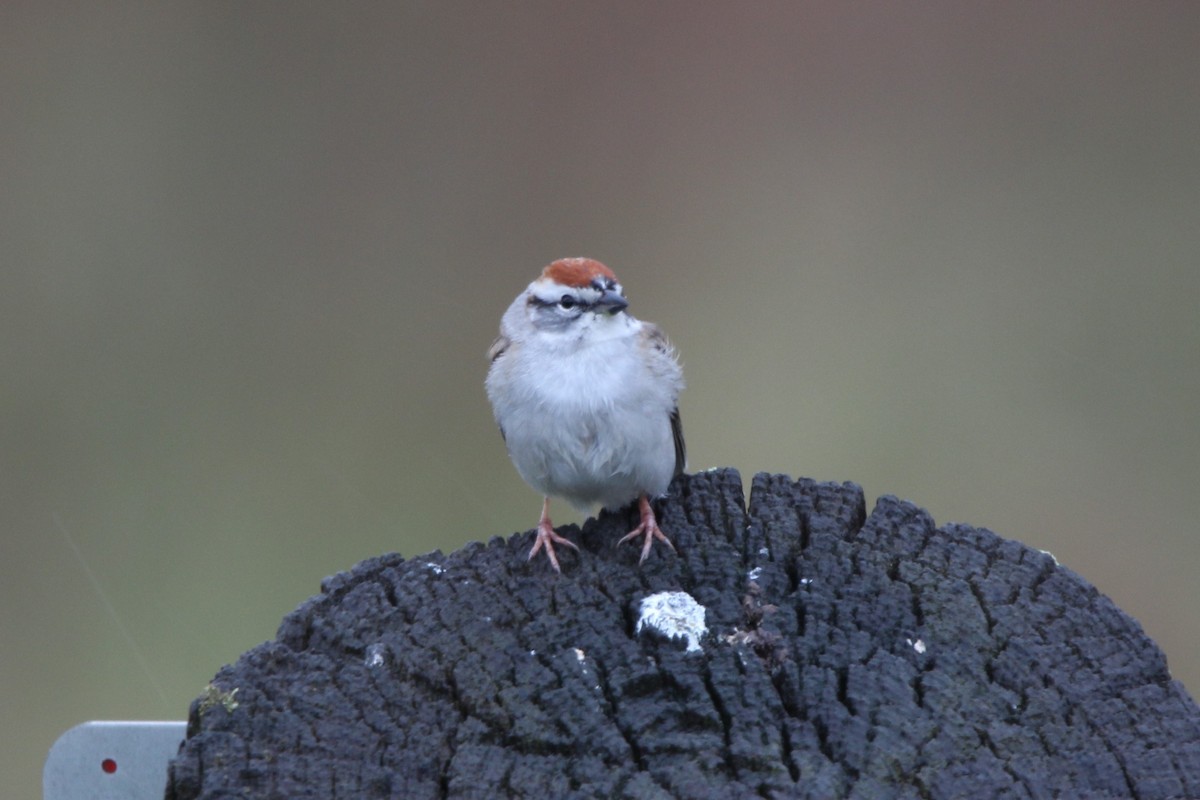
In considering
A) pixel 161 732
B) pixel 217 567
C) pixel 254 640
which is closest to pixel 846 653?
pixel 161 732

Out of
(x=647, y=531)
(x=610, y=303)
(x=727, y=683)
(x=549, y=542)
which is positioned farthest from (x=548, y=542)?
(x=610, y=303)

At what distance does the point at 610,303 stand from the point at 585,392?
0.67ft

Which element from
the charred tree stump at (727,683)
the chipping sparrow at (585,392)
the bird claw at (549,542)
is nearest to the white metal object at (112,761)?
the charred tree stump at (727,683)

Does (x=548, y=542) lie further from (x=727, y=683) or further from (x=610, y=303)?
(x=610, y=303)

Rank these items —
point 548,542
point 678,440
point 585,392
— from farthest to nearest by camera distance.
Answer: point 678,440
point 585,392
point 548,542

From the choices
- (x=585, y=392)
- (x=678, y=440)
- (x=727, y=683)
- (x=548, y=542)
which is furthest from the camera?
(x=678, y=440)

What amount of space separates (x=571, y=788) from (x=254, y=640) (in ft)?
10.4

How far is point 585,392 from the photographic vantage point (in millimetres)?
2830

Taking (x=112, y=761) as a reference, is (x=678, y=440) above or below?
above

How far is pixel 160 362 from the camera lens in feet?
17.5

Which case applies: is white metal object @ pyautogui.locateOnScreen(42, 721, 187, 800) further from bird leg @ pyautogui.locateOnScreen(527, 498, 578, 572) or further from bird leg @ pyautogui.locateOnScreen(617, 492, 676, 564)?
bird leg @ pyautogui.locateOnScreen(617, 492, 676, 564)

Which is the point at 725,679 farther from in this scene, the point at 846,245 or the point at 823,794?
the point at 846,245

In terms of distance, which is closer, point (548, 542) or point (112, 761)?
point (112, 761)

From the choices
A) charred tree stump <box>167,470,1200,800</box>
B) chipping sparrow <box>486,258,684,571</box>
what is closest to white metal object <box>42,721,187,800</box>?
charred tree stump <box>167,470,1200,800</box>
